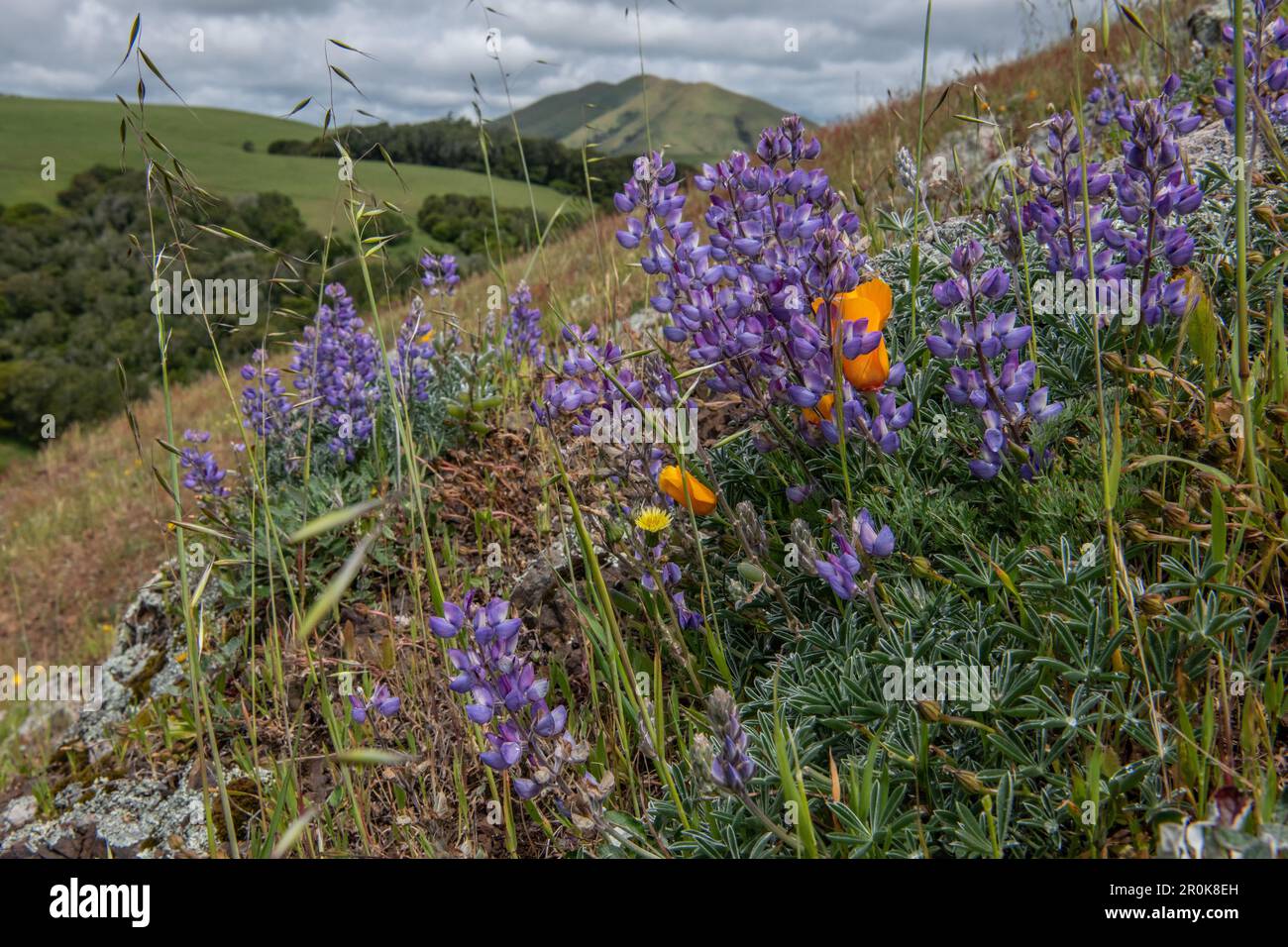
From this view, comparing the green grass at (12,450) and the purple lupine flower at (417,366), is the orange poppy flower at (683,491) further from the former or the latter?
the green grass at (12,450)

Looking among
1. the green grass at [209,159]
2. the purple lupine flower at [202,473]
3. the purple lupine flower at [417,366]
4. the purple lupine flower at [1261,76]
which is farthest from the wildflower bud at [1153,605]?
the green grass at [209,159]

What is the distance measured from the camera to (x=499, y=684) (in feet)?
5.75

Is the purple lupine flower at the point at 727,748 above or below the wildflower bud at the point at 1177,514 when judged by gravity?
below

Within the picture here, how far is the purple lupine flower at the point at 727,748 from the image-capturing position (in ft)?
4.62

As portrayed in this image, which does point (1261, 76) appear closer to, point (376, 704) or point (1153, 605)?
point (1153, 605)

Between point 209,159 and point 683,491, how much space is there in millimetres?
70621

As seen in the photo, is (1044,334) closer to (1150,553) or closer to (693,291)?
(1150,553)

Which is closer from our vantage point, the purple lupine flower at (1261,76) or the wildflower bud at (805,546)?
the wildflower bud at (805,546)

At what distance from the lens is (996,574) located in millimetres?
1938

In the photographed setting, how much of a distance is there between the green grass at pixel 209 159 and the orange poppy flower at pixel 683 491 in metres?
37.6

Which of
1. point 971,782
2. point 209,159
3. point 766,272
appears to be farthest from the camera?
point 209,159

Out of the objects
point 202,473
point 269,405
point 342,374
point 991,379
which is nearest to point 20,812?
point 202,473
